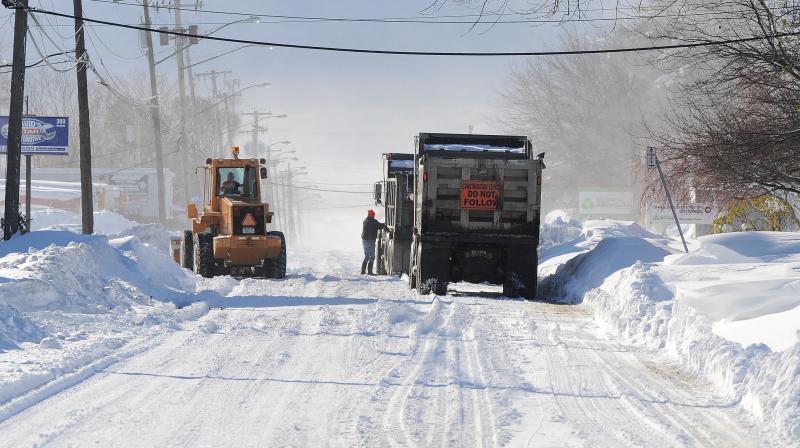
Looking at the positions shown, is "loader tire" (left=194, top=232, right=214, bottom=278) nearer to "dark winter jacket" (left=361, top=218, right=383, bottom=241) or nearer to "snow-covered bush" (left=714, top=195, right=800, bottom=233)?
"dark winter jacket" (left=361, top=218, right=383, bottom=241)

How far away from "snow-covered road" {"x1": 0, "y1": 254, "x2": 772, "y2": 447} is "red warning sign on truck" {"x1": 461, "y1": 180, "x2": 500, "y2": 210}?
4664 mm

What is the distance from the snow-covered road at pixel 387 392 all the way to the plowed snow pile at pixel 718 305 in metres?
0.28

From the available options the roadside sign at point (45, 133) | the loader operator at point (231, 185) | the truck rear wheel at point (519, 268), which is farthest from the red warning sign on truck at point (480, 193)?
the roadside sign at point (45, 133)

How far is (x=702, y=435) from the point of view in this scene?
737 centimetres

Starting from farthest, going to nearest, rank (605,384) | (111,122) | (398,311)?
(111,122) → (398,311) → (605,384)

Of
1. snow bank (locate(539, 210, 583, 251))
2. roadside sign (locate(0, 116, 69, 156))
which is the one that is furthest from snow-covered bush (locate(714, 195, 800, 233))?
roadside sign (locate(0, 116, 69, 156))

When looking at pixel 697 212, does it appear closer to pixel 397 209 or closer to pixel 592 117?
pixel 397 209

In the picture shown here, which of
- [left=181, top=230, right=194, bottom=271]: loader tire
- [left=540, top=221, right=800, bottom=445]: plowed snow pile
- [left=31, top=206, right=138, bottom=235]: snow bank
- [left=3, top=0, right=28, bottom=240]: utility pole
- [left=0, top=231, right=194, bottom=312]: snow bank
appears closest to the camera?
[left=540, top=221, right=800, bottom=445]: plowed snow pile

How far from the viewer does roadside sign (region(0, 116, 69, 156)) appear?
112ft

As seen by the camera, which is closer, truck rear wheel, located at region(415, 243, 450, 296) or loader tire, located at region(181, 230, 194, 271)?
truck rear wheel, located at region(415, 243, 450, 296)

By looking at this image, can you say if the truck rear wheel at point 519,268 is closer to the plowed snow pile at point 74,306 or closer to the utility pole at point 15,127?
the plowed snow pile at point 74,306

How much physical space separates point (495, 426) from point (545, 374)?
2.51m

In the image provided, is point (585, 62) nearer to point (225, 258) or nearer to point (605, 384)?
point (225, 258)

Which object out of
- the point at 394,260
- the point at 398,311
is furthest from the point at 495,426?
the point at 394,260
